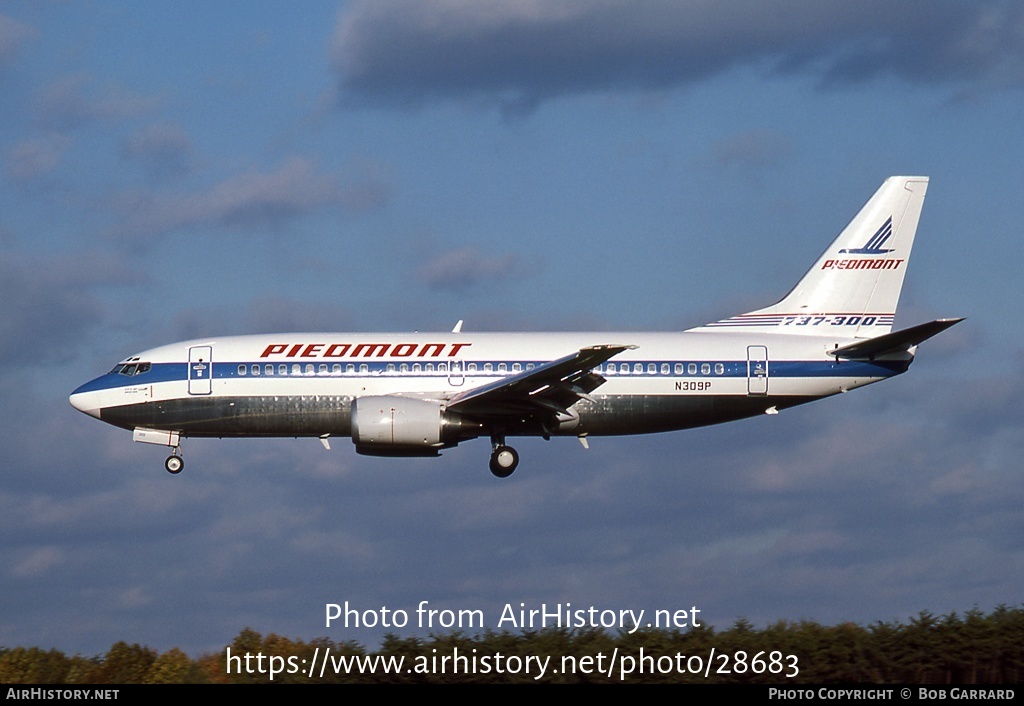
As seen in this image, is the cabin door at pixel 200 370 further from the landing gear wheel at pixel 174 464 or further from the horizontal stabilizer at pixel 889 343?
the horizontal stabilizer at pixel 889 343

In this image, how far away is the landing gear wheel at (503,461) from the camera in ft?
141

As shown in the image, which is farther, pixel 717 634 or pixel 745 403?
pixel 745 403

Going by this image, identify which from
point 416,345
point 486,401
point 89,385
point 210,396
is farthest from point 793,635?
point 89,385

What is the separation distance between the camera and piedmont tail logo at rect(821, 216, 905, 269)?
46.2 meters

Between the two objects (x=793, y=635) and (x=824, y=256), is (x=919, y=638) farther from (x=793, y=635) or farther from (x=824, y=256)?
(x=824, y=256)

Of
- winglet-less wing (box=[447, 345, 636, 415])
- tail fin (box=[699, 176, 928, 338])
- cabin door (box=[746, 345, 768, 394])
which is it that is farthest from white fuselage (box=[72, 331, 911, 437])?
tail fin (box=[699, 176, 928, 338])

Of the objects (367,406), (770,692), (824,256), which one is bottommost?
(770,692)

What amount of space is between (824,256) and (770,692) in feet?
83.0

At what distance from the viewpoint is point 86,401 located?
44.1m

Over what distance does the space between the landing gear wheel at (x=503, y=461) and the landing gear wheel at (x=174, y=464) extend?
392 inches

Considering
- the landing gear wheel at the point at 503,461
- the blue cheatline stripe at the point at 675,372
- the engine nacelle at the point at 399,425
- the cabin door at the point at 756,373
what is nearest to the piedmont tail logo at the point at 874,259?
the blue cheatline stripe at the point at 675,372

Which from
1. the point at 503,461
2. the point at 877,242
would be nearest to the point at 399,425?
the point at 503,461

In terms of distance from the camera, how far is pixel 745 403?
43000mm

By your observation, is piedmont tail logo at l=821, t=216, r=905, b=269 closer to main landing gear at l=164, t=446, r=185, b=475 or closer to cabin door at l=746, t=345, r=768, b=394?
cabin door at l=746, t=345, r=768, b=394
